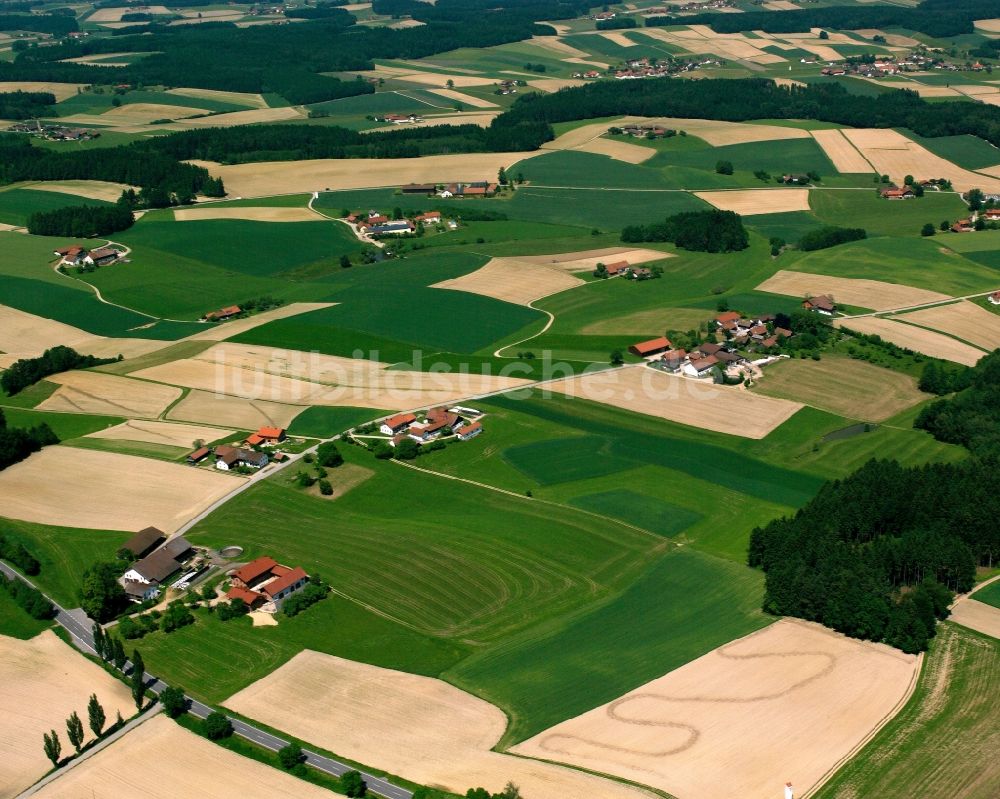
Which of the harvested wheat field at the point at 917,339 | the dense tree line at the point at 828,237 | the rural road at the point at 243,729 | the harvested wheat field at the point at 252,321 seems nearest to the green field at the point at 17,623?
the rural road at the point at 243,729

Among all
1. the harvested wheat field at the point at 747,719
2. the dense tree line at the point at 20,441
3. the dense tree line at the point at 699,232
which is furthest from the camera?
the dense tree line at the point at 699,232

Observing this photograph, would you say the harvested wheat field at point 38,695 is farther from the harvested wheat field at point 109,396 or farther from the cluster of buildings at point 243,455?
the harvested wheat field at point 109,396

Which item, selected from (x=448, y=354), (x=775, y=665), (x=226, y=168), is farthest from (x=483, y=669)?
(x=226, y=168)

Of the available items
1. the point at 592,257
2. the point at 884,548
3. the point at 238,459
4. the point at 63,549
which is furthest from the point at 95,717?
the point at 592,257

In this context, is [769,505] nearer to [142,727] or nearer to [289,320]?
[142,727]

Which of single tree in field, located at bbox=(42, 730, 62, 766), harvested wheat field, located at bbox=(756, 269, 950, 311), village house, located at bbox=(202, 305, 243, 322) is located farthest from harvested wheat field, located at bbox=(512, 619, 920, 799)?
village house, located at bbox=(202, 305, 243, 322)

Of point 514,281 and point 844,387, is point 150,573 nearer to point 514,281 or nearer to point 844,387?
point 844,387
